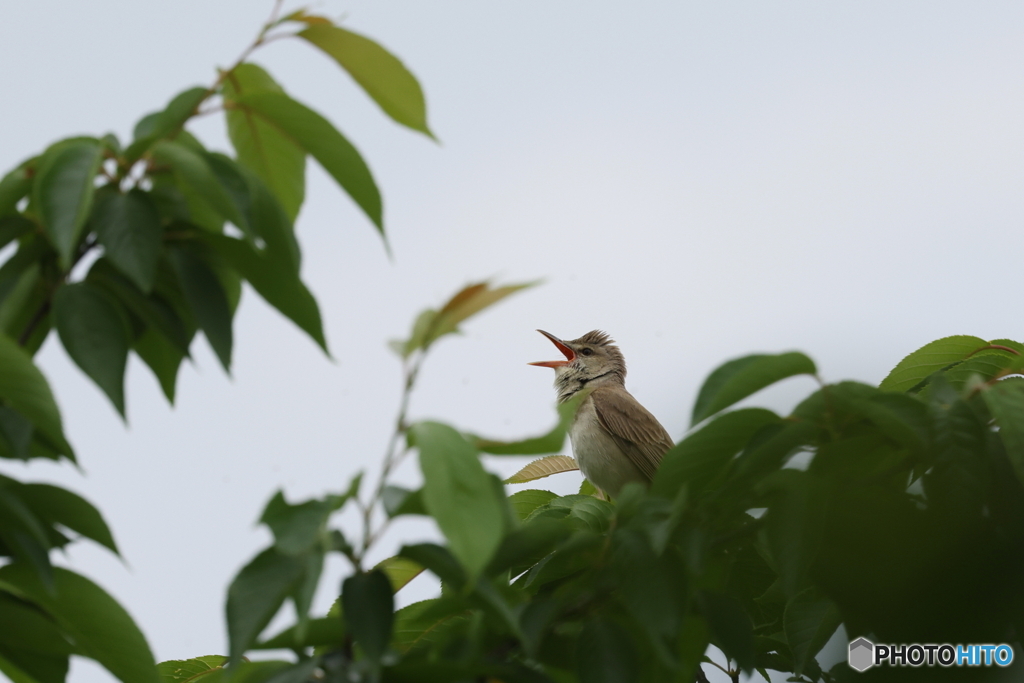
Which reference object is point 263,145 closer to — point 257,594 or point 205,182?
point 205,182

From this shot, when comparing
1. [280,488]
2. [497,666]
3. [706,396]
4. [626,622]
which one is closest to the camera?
[280,488]

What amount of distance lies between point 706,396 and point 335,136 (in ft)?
2.44

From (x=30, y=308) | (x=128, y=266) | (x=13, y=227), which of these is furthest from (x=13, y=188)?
(x=128, y=266)

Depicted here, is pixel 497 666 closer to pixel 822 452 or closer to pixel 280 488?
pixel 280 488

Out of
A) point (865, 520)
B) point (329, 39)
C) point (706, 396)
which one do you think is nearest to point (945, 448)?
point (865, 520)

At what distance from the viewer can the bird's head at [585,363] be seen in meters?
6.78

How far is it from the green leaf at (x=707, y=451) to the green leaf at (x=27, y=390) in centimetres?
92

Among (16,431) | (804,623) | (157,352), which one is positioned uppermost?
(157,352)

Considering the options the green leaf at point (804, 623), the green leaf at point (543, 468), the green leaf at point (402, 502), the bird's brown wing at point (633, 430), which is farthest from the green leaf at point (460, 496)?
the bird's brown wing at point (633, 430)

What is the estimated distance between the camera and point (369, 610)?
1.17 m

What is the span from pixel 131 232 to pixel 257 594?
0.60m

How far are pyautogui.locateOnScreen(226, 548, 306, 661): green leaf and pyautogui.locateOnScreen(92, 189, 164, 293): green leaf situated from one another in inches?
17.5

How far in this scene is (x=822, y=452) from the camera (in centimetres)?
153

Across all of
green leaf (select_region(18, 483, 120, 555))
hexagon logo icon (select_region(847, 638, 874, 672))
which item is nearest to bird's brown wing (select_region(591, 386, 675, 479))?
hexagon logo icon (select_region(847, 638, 874, 672))
